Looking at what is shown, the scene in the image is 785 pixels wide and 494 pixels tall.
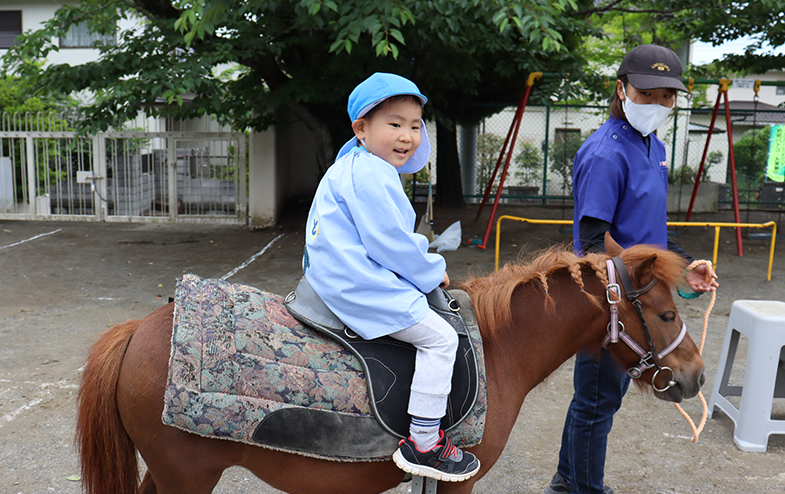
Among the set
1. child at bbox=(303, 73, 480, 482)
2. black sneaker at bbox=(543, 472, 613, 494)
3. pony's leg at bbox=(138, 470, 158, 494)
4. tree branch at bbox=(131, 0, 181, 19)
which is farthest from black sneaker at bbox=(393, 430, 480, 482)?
tree branch at bbox=(131, 0, 181, 19)

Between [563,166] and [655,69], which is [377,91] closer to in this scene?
[655,69]

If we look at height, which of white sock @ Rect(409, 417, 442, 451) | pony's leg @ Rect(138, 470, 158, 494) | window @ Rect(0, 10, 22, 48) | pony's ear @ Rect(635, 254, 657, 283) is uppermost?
window @ Rect(0, 10, 22, 48)

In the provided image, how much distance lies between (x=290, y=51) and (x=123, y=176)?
18.9 ft

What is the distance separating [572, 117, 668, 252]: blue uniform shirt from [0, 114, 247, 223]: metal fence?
34.0 feet

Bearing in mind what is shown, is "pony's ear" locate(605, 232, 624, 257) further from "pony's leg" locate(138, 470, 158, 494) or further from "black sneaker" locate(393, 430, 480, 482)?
"pony's leg" locate(138, 470, 158, 494)

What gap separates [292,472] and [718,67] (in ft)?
43.4

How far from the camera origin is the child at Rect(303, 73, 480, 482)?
70.3 inches

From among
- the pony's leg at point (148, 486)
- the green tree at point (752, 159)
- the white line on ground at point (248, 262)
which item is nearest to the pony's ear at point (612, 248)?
the pony's leg at point (148, 486)

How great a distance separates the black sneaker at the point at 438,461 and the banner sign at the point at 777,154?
10.9 m

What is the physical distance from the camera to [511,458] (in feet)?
11.6

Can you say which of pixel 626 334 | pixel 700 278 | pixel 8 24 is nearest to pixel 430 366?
pixel 626 334

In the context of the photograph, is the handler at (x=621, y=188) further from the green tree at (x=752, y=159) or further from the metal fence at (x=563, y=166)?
the green tree at (x=752, y=159)

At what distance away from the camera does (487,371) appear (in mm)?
2061

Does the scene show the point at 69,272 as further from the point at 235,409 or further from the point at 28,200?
the point at 235,409
